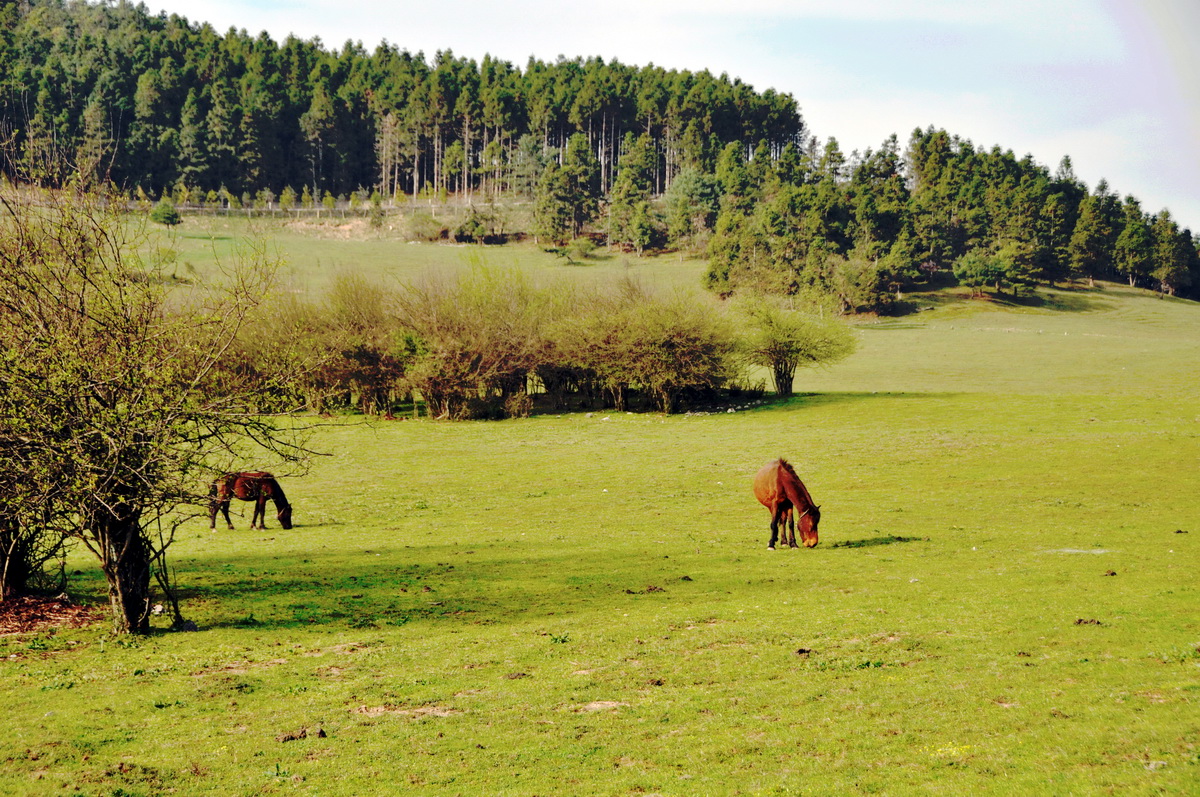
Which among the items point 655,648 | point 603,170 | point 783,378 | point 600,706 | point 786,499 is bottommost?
point 655,648

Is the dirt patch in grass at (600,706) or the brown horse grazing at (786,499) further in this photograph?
the brown horse grazing at (786,499)

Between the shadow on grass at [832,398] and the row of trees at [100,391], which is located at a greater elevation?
the row of trees at [100,391]

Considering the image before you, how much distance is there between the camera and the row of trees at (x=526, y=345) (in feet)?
182

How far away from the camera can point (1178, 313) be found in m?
129

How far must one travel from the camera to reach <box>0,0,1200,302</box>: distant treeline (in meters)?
131

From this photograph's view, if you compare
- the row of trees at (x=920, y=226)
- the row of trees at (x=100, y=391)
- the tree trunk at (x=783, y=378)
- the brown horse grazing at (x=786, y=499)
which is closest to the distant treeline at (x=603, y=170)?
→ the row of trees at (x=920, y=226)

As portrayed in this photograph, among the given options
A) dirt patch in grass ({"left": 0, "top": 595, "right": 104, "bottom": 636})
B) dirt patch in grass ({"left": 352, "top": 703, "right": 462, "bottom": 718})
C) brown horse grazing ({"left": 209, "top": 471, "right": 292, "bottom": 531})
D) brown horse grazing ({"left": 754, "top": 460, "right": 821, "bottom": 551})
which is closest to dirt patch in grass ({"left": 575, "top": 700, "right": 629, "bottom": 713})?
dirt patch in grass ({"left": 352, "top": 703, "right": 462, "bottom": 718})

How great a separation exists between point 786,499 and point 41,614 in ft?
53.5

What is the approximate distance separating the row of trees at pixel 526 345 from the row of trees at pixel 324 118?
369ft

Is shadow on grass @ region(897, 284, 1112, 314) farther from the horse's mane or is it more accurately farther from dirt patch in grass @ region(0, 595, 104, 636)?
dirt patch in grass @ region(0, 595, 104, 636)

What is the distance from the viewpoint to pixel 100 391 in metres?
Result: 13.7

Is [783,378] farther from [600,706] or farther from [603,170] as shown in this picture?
[603,170]

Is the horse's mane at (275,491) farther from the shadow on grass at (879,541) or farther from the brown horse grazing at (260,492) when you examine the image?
the shadow on grass at (879,541)

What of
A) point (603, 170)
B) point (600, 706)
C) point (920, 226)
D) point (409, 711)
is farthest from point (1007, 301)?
point (409, 711)
